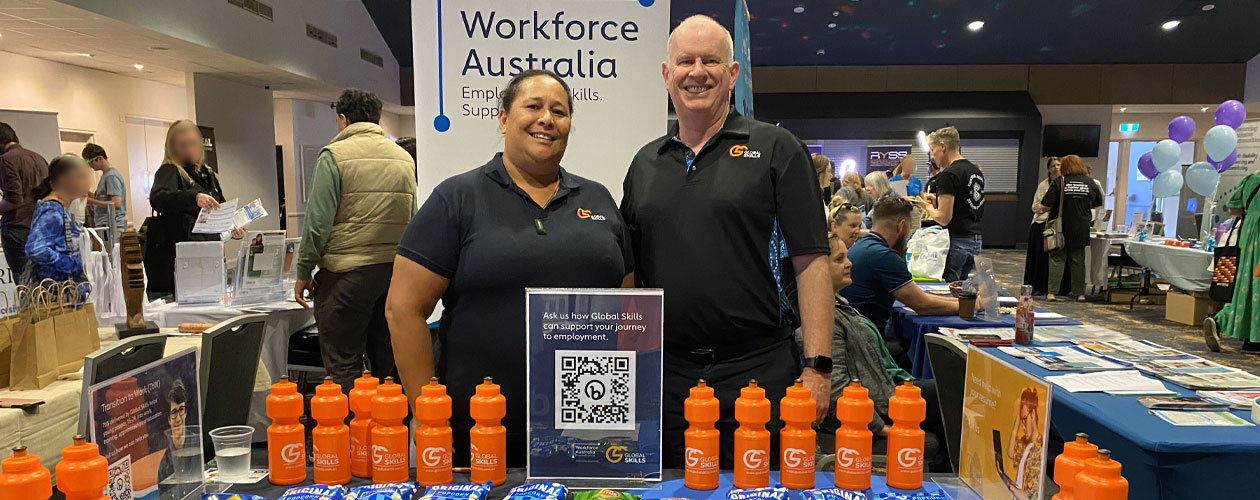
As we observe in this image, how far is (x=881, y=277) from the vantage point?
331cm

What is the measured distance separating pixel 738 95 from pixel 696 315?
3.52ft

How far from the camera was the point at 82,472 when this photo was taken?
3.26 ft

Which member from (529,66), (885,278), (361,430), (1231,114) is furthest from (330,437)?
(1231,114)

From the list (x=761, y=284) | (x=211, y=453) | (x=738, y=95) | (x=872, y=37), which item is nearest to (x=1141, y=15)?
(x=872, y=37)

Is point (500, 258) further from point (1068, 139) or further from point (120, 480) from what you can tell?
point (1068, 139)

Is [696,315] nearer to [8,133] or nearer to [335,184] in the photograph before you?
[335,184]

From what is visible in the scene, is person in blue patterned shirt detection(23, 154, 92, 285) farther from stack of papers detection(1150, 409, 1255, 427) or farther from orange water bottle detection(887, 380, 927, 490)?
stack of papers detection(1150, 409, 1255, 427)

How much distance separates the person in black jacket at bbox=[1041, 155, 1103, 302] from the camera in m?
7.43

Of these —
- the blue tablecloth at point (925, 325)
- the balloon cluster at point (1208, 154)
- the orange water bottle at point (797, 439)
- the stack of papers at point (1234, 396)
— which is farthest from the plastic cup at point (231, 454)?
the balloon cluster at point (1208, 154)

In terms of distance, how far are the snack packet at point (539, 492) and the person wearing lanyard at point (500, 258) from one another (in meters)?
0.29

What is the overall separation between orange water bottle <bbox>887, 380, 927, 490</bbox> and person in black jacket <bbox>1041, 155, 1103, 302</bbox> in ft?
23.5

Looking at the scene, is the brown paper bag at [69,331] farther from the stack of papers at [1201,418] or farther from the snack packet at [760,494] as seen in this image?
the stack of papers at [1201,418]

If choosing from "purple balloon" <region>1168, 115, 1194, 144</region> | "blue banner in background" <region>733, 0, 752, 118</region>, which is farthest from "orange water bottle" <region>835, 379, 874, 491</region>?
"purple balloon" <region>1168, 115, 1194, 144</region>

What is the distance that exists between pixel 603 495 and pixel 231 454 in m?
0.66
